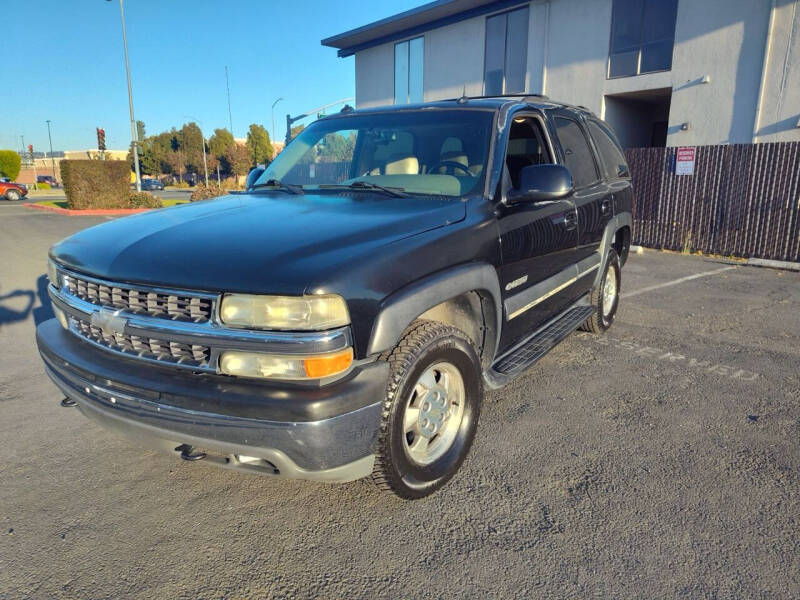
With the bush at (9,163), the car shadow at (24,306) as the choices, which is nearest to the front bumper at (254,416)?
the car shadow at (24,306)

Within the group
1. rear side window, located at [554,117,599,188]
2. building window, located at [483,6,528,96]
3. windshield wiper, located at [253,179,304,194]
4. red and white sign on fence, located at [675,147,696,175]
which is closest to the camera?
windshield wiper, located at [253,179,304,194]

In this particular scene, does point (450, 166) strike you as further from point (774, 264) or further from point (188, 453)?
point (774, 264)

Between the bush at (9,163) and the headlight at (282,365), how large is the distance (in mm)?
65326

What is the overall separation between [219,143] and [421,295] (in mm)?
73197

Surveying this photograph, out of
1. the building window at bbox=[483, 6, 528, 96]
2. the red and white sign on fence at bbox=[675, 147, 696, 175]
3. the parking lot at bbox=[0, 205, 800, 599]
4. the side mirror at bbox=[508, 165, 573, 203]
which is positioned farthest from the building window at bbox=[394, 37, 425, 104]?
the parking lot at bbox=[0, 205, 800, 599]

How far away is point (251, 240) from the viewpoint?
2359 mm

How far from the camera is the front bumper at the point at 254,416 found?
2027 millimetres

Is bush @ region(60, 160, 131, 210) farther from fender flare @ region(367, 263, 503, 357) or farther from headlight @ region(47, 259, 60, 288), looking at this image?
fender flare @ region(367, 263, 503, 357)

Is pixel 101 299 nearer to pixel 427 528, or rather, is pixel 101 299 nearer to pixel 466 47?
pixel 427 528

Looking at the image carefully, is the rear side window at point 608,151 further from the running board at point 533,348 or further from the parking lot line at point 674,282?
the parking lot line at point 674,282

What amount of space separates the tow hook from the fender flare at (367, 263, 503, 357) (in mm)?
809

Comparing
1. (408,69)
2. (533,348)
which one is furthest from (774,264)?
(408,69)

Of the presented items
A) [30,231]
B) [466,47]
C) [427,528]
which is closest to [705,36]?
[466,47]

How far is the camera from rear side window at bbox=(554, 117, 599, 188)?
13.6 feet
